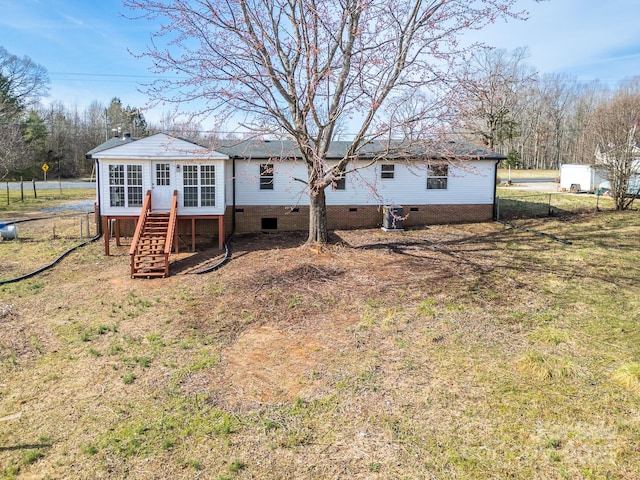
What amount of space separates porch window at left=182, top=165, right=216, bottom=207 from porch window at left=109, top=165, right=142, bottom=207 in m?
1.43

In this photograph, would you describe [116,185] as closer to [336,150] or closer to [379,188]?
[336,150]

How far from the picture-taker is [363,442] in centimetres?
484

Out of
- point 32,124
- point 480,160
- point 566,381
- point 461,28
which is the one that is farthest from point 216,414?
point 32,124

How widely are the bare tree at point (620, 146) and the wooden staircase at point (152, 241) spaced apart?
19317 mm

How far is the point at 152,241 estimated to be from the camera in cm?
1305

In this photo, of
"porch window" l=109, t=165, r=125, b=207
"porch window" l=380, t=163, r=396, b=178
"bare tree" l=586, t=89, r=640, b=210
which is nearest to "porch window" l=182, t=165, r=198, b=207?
"porch window" l=109, t=165, r=125, b=207

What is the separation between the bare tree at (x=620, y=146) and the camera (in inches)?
797

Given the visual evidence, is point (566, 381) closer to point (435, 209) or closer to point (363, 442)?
point (363, 442)

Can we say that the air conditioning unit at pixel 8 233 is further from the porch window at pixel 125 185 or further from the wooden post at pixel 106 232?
the porch window at pixel 125 185

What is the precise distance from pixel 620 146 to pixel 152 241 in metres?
20.3

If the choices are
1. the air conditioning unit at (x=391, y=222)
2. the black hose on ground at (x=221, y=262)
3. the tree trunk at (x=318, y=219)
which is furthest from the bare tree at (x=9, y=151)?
the air conditioning unit at (x=391, y=222)

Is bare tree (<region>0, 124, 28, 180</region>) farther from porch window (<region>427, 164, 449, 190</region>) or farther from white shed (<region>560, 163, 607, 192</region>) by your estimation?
white shed (<region>560, 163, 607, 192</region>)

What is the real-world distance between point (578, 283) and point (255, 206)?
454 inches

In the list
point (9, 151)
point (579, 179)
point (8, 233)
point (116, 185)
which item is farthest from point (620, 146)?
point (9, 151)
